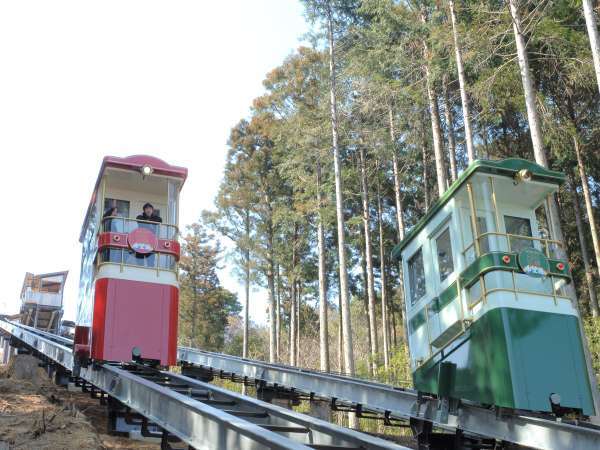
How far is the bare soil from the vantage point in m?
5.00

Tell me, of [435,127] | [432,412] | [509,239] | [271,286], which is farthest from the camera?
[271,286]

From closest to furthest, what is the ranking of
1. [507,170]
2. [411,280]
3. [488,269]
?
[488,269] < [507,170] < [411,280]

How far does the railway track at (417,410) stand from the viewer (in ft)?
18.2

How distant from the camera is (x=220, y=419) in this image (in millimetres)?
4363

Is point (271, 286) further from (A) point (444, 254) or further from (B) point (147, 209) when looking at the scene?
(A) point (444, 254)

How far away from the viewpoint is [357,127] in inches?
853

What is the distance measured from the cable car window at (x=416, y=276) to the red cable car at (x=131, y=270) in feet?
11.1

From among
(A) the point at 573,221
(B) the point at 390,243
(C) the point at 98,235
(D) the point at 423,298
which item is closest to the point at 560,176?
(D) the point at 423,298

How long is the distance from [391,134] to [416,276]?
1287 centimetres

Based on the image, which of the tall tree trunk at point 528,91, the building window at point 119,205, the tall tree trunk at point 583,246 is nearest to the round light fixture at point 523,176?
the tall tree trunk at point 528,91

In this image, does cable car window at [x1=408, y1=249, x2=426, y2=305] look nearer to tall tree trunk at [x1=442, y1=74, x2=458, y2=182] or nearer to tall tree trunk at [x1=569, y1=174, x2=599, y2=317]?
tall tree trunk at [x1=442, y1=74, x2=458, y2=182]

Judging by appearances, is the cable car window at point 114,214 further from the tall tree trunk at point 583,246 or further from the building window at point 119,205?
the tall tree trunk at point 583,246

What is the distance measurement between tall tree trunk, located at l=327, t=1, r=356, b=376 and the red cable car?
Result: 8.63 metres

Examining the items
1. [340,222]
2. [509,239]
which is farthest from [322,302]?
[509,239]
